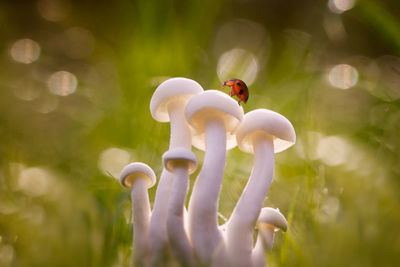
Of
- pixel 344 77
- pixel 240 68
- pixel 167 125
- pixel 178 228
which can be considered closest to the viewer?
pixel 178 228

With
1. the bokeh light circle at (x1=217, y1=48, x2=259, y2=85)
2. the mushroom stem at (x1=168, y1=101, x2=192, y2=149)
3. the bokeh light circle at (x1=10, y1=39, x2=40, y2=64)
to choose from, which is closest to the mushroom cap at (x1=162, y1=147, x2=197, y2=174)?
the mushroom stem at (x1=168, y1=101, x2=192, y2=149)

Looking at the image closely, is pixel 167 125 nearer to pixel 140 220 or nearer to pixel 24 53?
pixel 140 220

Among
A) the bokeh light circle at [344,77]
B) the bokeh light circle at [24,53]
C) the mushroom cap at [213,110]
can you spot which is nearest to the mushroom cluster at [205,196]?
the mushroom cap at [213,110]

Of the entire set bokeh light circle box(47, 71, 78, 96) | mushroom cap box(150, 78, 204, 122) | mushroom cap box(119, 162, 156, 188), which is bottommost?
mushroom cap box(119, 162, 156, 188)

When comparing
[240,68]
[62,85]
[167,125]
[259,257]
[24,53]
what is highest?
[240,68]

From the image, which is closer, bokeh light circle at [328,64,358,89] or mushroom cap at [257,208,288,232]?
mushroom cap at [257,208,288,232]

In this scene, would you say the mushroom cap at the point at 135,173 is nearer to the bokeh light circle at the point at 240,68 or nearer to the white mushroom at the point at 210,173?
the white mushroom at the point at 210,173

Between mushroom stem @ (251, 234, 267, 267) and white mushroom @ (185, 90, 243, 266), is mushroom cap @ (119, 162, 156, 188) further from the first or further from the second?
mushroom stem @ (251, 234, 267, 267)

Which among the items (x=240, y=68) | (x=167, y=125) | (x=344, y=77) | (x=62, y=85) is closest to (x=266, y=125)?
(x=167, y=125)
